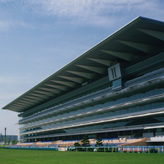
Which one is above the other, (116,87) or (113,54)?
(113,54)

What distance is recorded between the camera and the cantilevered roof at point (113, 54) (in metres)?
34.8

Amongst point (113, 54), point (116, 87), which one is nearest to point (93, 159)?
point (113, 54)

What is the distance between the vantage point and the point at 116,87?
153 feet

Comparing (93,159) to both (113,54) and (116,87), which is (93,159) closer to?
(113,54)

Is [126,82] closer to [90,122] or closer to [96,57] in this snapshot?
[96,57]

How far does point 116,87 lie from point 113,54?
6.80 m

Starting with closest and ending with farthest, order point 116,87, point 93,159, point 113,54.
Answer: point 93,159, point 113,54, point 116,87

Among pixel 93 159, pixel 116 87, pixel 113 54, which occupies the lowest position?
pixel 93 159

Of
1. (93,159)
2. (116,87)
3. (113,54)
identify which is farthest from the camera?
(116,87)

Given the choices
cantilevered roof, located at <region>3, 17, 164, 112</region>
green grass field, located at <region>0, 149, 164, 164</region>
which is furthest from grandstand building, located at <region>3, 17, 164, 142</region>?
green grass field, located at <region>0, 149, 164, 164</region>

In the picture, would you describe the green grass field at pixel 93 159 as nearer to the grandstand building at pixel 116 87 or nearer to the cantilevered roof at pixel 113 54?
the grandstand building at pixel 116 87

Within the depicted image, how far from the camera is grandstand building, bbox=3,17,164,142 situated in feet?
127

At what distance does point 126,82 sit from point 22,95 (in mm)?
44295

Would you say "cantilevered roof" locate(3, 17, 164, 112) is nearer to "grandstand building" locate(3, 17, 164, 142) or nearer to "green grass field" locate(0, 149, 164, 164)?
"grandstand building" locate(3, 17, 164, 142)
